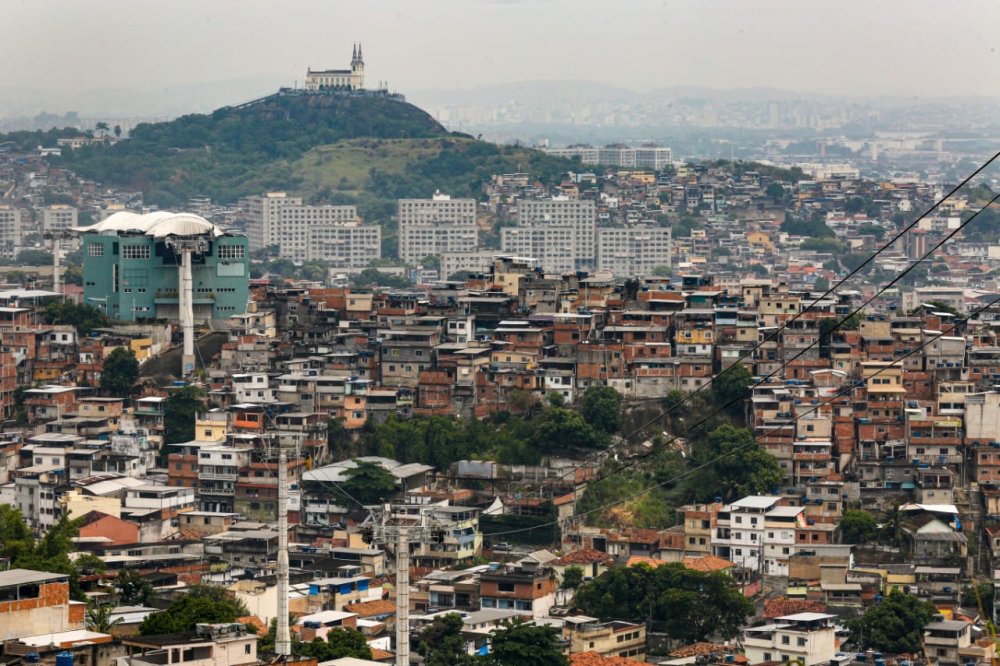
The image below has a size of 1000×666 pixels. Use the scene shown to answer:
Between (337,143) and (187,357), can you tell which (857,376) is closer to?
(187,357)

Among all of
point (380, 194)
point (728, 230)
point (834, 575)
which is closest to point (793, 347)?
point (834, 575)

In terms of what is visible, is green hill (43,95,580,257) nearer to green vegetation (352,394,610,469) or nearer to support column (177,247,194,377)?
support column (177,247,194,377)

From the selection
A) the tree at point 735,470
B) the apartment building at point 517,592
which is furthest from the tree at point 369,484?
the apartment building at point 517,592

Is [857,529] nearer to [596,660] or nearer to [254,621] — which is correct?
[596,660]

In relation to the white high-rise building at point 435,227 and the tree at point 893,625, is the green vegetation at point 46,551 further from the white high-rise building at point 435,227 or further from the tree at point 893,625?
the white high-rise building at point 435,227

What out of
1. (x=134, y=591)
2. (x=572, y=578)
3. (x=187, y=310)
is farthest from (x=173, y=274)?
(x=134, y=591)
